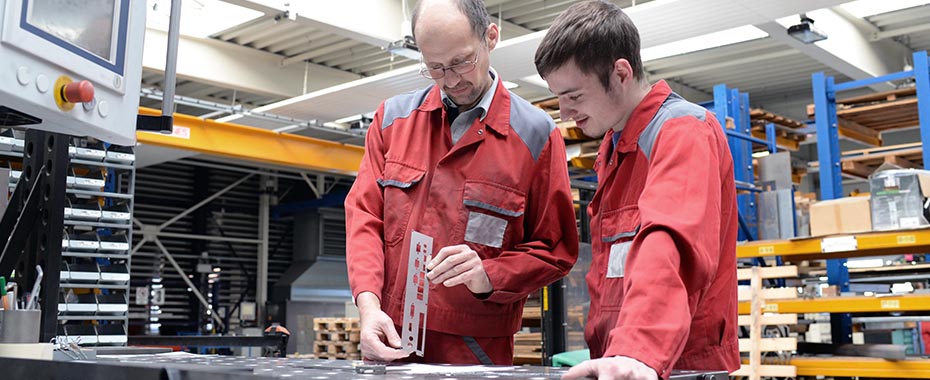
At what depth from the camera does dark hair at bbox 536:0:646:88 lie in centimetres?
170

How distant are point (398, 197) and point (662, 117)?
788 millimetres

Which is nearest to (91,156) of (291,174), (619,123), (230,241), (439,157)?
(439,157)

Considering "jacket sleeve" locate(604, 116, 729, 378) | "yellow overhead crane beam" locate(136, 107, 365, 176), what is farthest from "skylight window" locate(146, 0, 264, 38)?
"jacket sleeve" locate(604, 116, 729, 378)

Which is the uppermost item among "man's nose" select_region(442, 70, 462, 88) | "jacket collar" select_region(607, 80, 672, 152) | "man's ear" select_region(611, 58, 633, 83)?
"man's nose" select_region(442, 70, 462, 88)

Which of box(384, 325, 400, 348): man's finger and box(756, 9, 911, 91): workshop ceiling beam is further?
box(756, 9, 911, 91): workshop ceiling beam

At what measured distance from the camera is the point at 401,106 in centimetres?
239

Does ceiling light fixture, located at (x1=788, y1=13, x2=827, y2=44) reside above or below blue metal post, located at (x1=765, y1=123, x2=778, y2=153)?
above

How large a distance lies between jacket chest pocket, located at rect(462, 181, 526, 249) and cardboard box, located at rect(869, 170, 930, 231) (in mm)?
4801

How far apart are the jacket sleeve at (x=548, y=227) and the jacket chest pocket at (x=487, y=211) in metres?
0.06

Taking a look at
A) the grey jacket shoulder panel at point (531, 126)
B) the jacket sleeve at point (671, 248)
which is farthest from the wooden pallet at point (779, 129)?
the jacket sleeve at point (671, 248)

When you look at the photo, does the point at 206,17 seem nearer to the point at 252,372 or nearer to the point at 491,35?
the point at 491,35

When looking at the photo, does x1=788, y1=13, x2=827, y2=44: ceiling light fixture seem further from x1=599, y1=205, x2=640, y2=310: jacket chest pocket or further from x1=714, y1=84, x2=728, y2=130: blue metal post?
x1=599, y1=205, x2=640, y2=310: jacket chest pocket

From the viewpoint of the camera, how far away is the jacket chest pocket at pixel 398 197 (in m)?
2.21

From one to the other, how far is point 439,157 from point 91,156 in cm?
329
